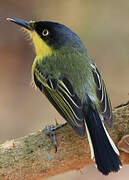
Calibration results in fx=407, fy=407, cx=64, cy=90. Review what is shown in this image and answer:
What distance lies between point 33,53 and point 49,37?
13.8 feet

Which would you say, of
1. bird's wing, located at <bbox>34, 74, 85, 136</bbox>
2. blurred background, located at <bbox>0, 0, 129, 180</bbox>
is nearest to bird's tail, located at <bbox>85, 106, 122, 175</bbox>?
bird's wing, located at <bbox>34, 74, 85, 136</bbox>

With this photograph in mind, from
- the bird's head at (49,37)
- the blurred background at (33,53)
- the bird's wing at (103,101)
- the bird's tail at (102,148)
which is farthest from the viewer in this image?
the blurred background at (33,53)

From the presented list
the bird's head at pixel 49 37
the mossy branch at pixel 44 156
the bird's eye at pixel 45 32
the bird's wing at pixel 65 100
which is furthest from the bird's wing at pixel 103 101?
the bird's eye at pixel 45 32

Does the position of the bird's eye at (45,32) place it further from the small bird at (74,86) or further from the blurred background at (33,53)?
the blurred background at (33,53)

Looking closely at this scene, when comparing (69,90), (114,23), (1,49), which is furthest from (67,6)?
(69,90)

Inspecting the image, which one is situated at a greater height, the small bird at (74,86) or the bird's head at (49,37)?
the bird's head at (49,37)

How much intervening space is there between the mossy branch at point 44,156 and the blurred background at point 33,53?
13.0 feet

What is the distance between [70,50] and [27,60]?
4.15 metres

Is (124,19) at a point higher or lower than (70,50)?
higher

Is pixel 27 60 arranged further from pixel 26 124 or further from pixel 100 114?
pixel 100 114

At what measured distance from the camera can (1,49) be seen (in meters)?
9.05

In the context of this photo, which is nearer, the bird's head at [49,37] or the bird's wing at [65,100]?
the bird's wing at [65,100]

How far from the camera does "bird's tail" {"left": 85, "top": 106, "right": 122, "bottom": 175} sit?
3.54 meters

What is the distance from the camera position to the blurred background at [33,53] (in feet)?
26.3
